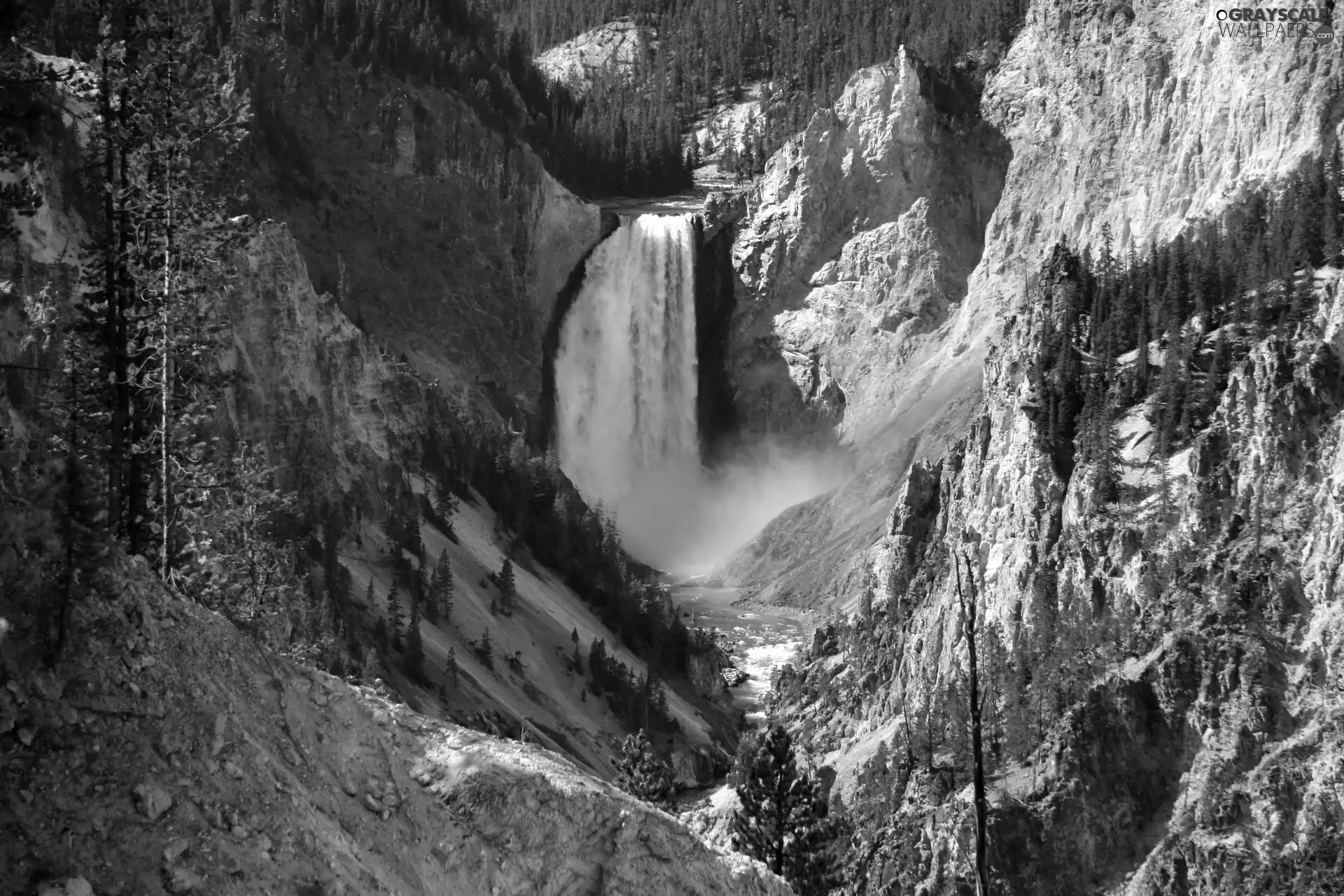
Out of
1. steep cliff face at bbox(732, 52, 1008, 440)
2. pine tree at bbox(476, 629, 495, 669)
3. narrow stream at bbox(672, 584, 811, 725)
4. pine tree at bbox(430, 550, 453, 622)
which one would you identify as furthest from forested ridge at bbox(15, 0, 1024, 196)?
narrow stream at bbox(672, 584, 811, 725)

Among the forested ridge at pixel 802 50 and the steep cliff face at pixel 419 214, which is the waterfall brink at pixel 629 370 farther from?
the forested ridge at pixel 802 50

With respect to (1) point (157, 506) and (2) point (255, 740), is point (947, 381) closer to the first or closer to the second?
(1) point (157, 506)

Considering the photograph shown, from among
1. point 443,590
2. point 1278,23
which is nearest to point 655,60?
point 1278,23

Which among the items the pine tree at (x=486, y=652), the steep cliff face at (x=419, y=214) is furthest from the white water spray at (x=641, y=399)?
the pine tree at (x=486, y=652)

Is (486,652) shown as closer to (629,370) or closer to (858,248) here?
(629,370)

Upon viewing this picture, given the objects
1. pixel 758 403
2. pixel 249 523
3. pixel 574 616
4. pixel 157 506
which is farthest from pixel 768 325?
pixel 157 506

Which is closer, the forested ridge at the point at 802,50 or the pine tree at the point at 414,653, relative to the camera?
the pine tree at the point at 414,653

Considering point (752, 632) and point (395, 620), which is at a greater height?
point (395, 620)
